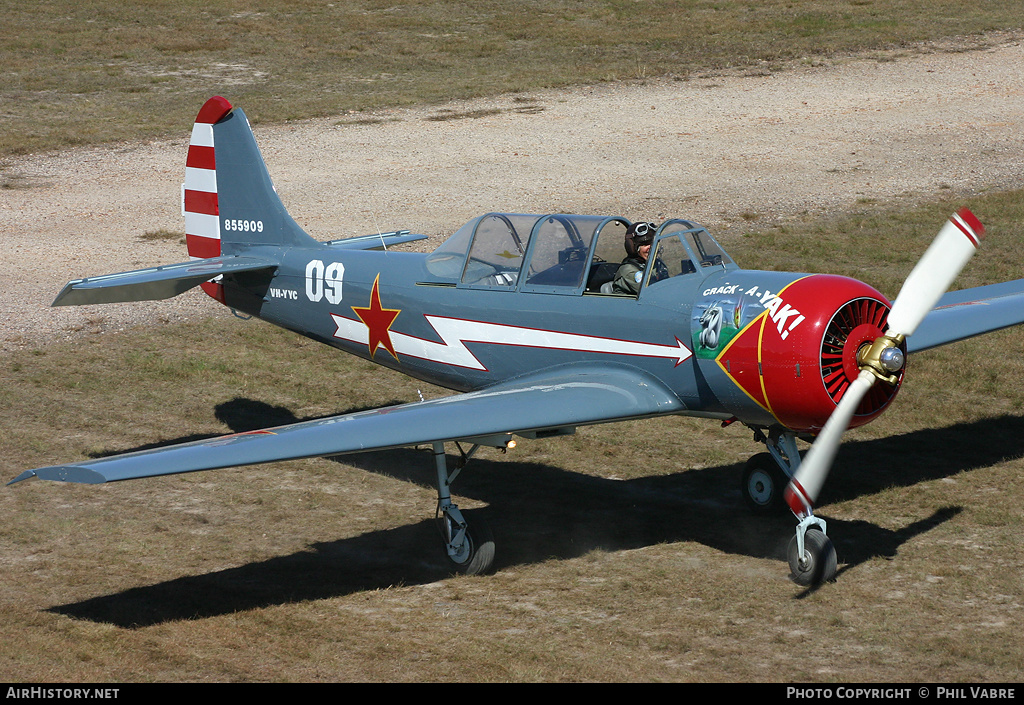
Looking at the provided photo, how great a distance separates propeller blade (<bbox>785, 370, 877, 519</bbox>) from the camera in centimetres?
750

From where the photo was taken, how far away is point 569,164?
77.4 feet

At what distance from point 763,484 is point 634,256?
2.48 m

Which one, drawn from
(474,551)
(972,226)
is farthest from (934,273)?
(474,551)

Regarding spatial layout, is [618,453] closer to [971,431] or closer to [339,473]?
[339,473]

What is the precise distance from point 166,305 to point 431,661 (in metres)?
10.4

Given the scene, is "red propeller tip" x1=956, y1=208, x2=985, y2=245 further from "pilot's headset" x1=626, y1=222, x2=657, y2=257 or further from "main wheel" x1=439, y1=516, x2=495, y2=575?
"main wheel" x1=439, y1=516, x2=495, y2=575

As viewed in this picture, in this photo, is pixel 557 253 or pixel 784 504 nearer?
pixel 557 253

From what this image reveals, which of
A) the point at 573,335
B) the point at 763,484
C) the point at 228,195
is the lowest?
the point at 763,484

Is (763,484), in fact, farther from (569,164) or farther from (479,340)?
(569,164)

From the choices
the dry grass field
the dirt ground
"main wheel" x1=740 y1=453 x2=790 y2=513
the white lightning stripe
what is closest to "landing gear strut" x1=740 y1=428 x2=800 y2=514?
"main wheel" x1=740 y1=453 x2=790 y2=513

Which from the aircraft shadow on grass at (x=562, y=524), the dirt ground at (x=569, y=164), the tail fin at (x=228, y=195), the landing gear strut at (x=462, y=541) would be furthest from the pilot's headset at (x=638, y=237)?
the dirt ground at (x=569, y=164)

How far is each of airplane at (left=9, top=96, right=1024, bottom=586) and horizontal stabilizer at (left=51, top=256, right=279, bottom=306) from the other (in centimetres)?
3

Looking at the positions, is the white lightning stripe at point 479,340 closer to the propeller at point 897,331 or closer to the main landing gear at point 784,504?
the main landing gear at point 784,504

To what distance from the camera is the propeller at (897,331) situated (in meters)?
7.50
